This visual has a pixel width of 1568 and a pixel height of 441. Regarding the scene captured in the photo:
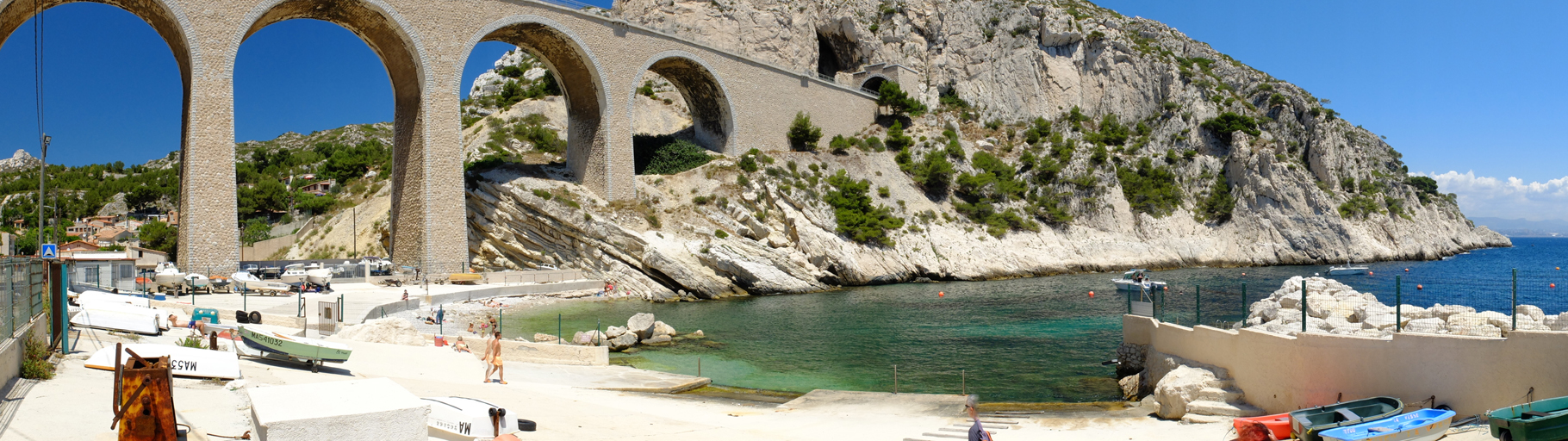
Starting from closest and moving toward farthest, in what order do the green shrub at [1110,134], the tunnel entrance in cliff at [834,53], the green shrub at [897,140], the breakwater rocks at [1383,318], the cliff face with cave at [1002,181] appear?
the breakwater rocks at [1383,318] → the cliff face with cave at [1002,181] → the green shrub at [897,140] → the green shrub at [1110,134] → the tunnel entrance in cliff at [834,53]

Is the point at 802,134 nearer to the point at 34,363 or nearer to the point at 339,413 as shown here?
the point at 34,363

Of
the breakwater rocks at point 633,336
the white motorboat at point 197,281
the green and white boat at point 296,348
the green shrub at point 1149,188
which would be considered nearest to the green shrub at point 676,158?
the breakwater rocks at point 633,336

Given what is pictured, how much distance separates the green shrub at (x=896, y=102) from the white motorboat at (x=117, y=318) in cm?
5287

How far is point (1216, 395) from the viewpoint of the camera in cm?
1241

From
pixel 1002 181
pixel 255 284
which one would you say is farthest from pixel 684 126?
pixel 255 284

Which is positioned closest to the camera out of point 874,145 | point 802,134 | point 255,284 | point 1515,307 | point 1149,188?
point 1515,307

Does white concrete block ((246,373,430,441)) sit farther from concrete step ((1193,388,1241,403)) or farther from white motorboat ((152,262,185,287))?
white motorboat ((152,262,185,287))

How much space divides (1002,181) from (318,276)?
1722 inches

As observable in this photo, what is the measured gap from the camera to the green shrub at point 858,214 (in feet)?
153

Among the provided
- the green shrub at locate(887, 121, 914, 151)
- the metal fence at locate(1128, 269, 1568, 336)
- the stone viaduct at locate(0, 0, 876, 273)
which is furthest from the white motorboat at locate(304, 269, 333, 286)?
the green shrub at locate(887, 121, 914, 151)

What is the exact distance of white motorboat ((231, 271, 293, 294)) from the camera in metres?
28.2

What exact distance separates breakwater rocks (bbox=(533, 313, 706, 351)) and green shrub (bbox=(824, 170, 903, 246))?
22394mm

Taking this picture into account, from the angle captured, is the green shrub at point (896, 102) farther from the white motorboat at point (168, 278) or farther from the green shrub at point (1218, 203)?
the white motorboat at point (168, 278)

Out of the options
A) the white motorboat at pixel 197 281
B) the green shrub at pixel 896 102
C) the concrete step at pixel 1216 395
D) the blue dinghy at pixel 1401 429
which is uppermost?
the green shrub at pixel 896 102
